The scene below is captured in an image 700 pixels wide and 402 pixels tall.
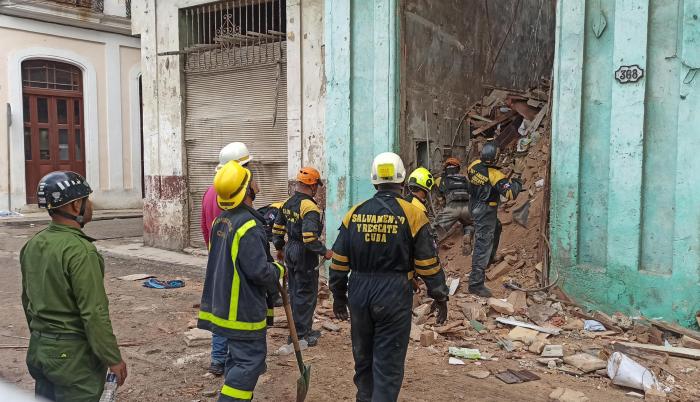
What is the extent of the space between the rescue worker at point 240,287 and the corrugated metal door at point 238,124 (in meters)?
5.76

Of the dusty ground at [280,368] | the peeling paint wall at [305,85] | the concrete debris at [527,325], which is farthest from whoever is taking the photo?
the peeling paint wall at [305,85]

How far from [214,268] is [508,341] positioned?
3396mm

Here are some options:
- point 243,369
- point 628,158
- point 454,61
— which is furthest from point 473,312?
point 454,61

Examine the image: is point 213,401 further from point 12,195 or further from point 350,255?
point 12,195

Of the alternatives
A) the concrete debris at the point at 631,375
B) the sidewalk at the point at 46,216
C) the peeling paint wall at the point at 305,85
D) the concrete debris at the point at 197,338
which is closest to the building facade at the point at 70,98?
Answer: the sidewalk at the point at 46,216

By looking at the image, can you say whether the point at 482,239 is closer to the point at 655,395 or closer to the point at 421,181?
the point at 421,181

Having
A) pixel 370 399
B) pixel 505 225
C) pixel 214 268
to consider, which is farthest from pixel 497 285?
pixel 214 268

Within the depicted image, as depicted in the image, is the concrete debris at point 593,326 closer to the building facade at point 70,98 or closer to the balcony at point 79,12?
the building facade at point 70,98

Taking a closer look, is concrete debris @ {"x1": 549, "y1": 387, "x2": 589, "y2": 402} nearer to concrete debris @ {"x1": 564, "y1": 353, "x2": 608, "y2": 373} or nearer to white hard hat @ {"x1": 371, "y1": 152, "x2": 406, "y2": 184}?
concrete debris @ {"x1": 564, "y1": 353, "x2": 608, "y2": 373}

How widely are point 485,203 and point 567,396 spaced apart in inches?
132

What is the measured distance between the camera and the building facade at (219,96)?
29.2ft

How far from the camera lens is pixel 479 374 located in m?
5.00

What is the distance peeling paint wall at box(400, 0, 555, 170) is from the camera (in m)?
8.75

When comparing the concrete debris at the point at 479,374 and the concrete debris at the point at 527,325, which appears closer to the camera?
the concrete debris at the point at 479,374
